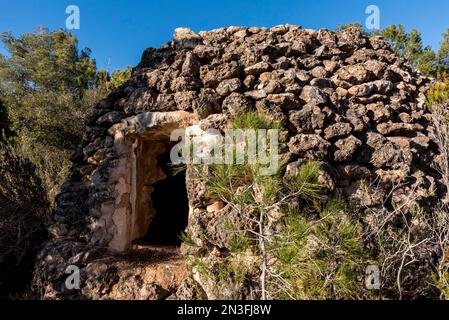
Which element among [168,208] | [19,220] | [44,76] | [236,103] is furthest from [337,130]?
[44,76]

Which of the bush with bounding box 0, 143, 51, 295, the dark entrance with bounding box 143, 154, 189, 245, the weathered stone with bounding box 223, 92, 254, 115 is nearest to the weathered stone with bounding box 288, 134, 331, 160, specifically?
the weathered stone with bounding box 223, 92, 254, 115

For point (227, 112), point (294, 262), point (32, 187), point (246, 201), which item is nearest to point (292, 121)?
point (227, 112)

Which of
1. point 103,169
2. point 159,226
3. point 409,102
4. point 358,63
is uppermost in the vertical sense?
point 358,63

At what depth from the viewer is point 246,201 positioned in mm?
2344

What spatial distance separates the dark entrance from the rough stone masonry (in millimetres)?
677

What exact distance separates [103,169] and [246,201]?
2.02 metres

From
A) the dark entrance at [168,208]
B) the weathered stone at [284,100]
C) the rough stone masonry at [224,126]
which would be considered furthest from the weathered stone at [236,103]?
the dark entrance at [168,208]

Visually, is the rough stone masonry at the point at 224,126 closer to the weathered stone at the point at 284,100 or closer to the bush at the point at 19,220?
the weathered stone at the point at 284,100

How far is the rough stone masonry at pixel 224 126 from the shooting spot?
3.08 m

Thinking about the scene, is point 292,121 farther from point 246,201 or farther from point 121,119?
point 121,119

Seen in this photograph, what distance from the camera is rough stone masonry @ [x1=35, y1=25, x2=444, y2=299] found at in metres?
3.08

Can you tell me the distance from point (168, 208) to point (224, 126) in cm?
261

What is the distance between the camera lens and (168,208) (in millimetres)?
5312

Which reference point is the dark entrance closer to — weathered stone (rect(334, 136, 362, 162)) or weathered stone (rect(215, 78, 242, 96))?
weathered stone (rect(215, 78, 242, 96))
